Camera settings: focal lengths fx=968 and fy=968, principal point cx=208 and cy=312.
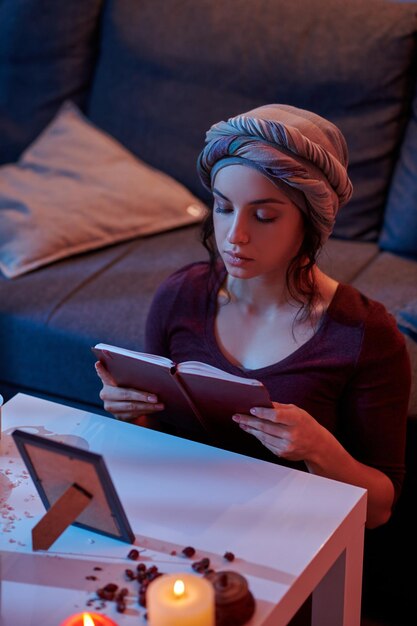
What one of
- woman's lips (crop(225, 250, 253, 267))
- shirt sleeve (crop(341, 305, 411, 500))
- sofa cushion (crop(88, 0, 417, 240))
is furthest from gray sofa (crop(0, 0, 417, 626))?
woman's lips (crop(225, 250, 253, 267))

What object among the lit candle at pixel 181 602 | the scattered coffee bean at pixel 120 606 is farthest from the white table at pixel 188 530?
the lit candle at pixel 181 602

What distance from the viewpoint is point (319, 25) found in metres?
2.50

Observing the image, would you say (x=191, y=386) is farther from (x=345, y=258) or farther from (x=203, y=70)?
(x=203, y=70)

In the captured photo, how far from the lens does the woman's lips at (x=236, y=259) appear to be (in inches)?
58.3

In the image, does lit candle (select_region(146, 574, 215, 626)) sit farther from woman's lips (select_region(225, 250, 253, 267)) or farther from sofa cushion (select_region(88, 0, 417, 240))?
sofa cushion (select_region(88, 0, 417, 240))

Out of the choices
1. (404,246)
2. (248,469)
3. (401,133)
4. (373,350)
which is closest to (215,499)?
(248,469)

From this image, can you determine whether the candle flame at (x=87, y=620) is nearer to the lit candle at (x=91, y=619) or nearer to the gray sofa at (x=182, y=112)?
the lit candle at (x=91, y=619)

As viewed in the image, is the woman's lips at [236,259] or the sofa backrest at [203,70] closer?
the woman's lips at [236,259]

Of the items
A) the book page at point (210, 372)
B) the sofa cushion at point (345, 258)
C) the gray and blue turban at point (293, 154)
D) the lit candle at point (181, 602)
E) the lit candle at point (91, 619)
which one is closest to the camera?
the lit candle at point (181, 602)

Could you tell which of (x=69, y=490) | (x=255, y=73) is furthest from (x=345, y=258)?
(x=69, y=490)

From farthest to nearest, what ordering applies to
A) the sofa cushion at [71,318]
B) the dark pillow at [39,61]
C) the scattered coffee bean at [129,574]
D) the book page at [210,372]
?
the dark pillow at [39,61] → the sofa cushion at [71,318] → the book page at [210,372] → the scattered coffee bean at [129,574]

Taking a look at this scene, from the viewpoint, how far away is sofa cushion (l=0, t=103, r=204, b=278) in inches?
97.5

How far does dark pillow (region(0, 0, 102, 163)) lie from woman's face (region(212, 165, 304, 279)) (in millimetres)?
1509

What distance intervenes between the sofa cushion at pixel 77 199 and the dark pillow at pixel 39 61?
137 millimetres
